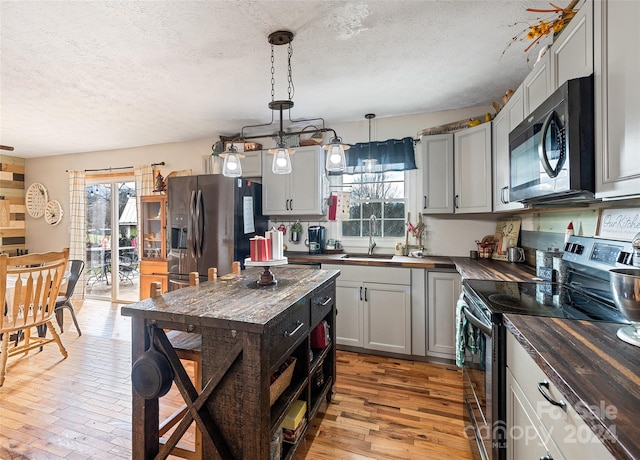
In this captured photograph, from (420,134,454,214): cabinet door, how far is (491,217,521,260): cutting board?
521 millimetres

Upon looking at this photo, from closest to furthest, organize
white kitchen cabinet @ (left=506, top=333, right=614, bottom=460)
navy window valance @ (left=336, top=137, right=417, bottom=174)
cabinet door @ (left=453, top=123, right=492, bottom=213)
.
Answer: white kitchen cabinet @ (left=506, top=333, right=614, bottom=460) → cabinet door @ (left=453, top=123, right=492, bottom=213) → navy window valance @ (left=336, top=137, right=417, bottom=174)

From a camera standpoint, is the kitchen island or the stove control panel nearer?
the kitchen island

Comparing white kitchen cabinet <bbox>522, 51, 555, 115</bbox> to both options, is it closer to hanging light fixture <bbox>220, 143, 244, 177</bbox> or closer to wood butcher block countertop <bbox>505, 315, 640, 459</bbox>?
wood butcher block countertop <bbox>505, 315, 640, 459</bbox>

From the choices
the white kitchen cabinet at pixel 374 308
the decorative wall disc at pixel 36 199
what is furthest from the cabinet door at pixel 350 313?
the decorative wall disc at pixel 36 199

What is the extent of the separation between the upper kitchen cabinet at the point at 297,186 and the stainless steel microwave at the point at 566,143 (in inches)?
82.5

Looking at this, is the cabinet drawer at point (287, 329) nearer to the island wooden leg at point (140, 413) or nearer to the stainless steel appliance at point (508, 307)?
the island wooden leg at point (140, 413)

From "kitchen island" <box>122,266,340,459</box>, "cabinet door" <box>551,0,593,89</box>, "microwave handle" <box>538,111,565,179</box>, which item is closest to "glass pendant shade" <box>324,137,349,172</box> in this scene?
"kitchen island" <box>122,266,340,459</box>

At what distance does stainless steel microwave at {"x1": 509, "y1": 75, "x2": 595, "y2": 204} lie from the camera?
116cm

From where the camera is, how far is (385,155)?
3.35 m

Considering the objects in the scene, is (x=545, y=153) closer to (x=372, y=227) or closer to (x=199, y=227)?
(x=372, y=227)

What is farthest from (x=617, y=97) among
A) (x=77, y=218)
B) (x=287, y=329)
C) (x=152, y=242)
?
(x=77, y=218)

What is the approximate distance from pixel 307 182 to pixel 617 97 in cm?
259

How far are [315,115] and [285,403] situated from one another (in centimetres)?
282

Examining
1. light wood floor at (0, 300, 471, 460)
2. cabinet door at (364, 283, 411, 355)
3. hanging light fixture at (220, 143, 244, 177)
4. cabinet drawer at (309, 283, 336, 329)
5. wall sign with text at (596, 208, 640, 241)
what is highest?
hanging light fixture at (220, 143, 244, 177)
